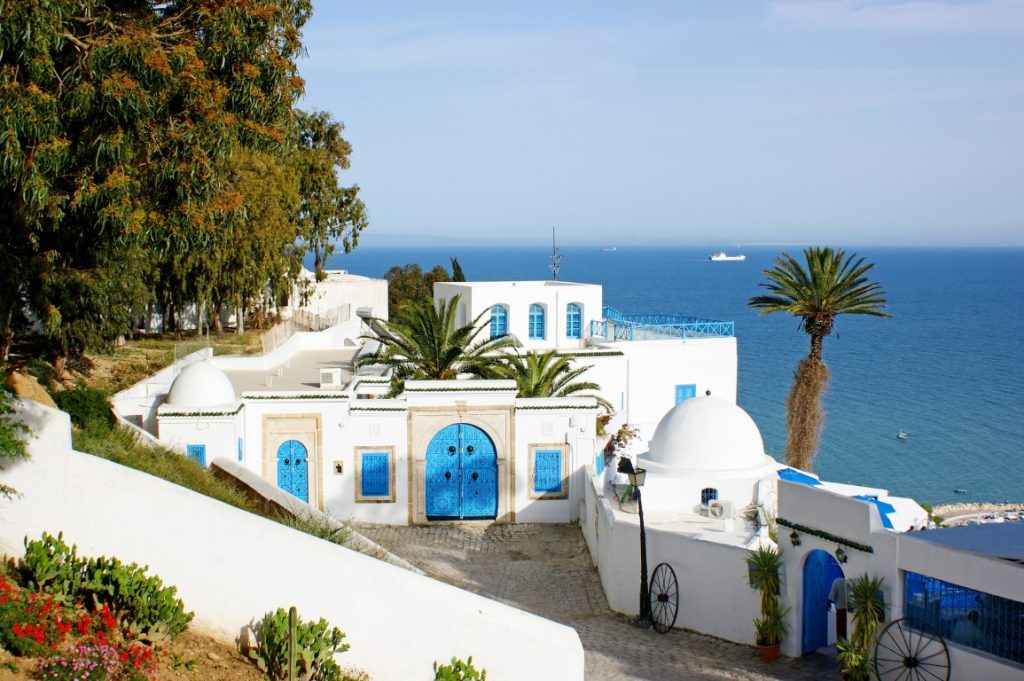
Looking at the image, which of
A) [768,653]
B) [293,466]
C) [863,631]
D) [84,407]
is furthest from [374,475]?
[863,631]

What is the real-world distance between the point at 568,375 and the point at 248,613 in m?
15.7

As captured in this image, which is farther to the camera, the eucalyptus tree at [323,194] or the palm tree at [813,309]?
the eucalyptus tree at [323,194]

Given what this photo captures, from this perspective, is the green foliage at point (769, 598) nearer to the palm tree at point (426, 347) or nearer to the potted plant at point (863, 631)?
the potted plant at point (863, 631)

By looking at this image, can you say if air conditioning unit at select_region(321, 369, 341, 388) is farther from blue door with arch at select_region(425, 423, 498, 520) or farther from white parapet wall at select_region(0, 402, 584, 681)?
white parapet wall at select_region(0, 402, 584, 681)

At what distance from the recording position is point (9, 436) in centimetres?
974

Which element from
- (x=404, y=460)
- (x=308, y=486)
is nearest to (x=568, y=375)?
(x=404, y=460)

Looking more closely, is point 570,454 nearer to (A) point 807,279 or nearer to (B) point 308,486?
(B) point 308,486

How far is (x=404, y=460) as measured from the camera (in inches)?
906

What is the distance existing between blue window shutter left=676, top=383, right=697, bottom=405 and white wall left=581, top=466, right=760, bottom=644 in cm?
1352

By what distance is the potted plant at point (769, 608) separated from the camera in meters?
15.4

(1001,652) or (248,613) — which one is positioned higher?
(248,613)

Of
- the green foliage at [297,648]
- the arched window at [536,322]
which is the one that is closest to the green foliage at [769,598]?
the green foliage at [297,648]

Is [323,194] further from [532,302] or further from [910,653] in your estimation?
[910,653]

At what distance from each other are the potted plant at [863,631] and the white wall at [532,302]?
2085 centimetres
